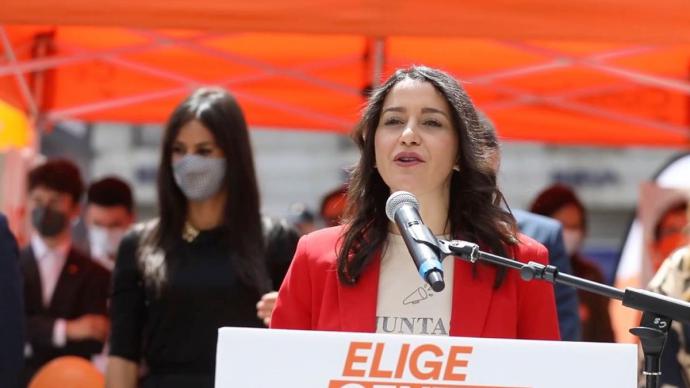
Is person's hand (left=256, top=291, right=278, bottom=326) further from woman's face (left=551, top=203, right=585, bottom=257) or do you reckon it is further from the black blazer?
woman's face (left=551, top=203, right=585, bottom=257)

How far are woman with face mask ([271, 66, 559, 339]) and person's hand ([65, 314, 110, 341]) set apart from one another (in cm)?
252

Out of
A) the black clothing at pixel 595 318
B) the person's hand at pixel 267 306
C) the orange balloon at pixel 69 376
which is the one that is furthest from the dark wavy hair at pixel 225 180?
the black clothing at pixel 595 318

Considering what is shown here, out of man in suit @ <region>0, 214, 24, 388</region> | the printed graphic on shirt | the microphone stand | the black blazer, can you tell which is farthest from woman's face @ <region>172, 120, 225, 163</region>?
the microphone stand

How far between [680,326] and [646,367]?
2107 mm

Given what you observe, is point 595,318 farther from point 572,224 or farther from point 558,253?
point 558,253

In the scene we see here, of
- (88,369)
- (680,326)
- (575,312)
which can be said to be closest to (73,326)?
(88,369)

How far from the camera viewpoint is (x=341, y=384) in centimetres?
240

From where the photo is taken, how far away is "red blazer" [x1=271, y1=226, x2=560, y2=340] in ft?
9.85

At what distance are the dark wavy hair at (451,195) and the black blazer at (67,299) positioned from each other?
8.68 ft

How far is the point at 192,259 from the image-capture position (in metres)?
4.20

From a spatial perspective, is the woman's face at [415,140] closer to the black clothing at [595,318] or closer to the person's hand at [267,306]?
the person's hand at [267,306]

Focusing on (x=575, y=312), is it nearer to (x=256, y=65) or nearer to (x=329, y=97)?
(x=256, y=65)

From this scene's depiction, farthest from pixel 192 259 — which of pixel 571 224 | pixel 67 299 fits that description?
pixel 571 224

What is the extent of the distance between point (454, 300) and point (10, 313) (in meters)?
1.68
